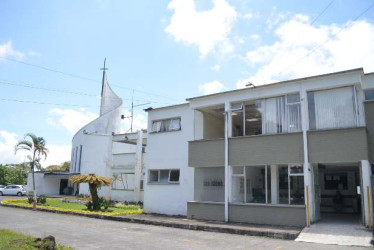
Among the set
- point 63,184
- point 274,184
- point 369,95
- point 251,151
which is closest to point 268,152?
point 251,151

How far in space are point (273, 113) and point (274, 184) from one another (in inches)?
139

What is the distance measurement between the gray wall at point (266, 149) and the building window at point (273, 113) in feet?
1.52

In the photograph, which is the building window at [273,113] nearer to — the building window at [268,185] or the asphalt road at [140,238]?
the building window at [268,185]

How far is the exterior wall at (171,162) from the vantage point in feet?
66.8

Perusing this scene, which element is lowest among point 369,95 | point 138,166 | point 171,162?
point 171,162

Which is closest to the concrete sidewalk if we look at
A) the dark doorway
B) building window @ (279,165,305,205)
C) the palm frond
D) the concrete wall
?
building window @ (279,165,305,205)

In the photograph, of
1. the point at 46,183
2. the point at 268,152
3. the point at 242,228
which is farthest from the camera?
the point at 46,183

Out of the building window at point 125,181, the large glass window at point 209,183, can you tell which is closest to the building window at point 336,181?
the large glass window at point 209,183

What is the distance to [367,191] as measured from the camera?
1381 cm

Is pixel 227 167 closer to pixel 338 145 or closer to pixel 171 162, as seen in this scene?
pixel 171 162

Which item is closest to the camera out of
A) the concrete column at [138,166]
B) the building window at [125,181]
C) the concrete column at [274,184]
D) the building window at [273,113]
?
the building window at [273,113]

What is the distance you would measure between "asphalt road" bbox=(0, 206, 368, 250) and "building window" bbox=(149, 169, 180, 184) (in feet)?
17.3

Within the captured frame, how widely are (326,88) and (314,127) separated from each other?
1.80 meters

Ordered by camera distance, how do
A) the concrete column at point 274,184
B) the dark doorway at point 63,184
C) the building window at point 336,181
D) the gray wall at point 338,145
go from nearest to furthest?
the gray wall at point 338,145 < the concrete column at point 274,184 < the building window at point 336,181 < the dark doorway at point 63,184
